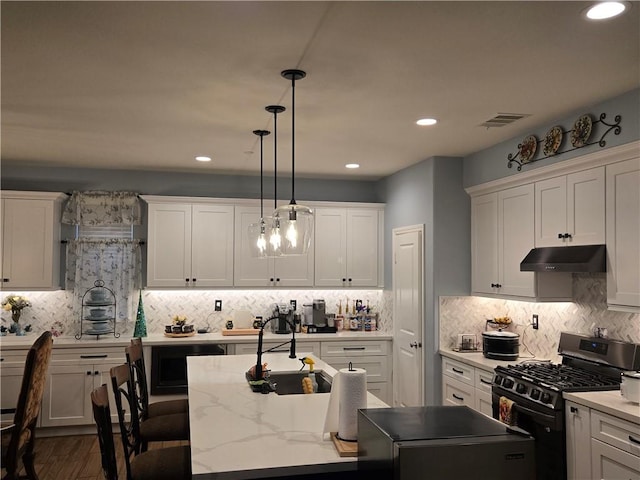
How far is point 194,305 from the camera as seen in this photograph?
248 inches

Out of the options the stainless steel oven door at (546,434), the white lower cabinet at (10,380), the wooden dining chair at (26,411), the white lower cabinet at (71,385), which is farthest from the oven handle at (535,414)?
the white lower cabinet at (10,380)

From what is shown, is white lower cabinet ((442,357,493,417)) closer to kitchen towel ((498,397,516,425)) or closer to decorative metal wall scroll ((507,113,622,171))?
kitchen towel ((498,397,516,425))

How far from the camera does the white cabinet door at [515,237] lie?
14.2 feet

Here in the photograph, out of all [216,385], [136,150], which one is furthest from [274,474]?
[136,150]

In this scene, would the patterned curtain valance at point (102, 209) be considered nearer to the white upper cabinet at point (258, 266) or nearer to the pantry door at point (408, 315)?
the white upper cabinet at point (258, 266)

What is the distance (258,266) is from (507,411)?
10.7ft

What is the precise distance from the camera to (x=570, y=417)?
3.33 metres

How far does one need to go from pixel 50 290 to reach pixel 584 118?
5094 millimetres

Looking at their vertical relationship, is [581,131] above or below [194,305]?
above

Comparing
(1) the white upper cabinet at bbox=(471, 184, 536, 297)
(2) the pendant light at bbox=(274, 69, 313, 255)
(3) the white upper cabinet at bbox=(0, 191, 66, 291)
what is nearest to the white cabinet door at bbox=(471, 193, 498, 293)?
(1) the white upper cabinet at bbox=(471, 184, 536, 297)

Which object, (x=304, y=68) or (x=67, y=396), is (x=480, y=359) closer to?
(x=304, y=68)

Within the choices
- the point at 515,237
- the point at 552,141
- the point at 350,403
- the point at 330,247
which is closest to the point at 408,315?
the point at 330,247

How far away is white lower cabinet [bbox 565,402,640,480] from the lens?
9.50ft

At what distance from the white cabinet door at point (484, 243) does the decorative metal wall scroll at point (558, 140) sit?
1.53 ft
